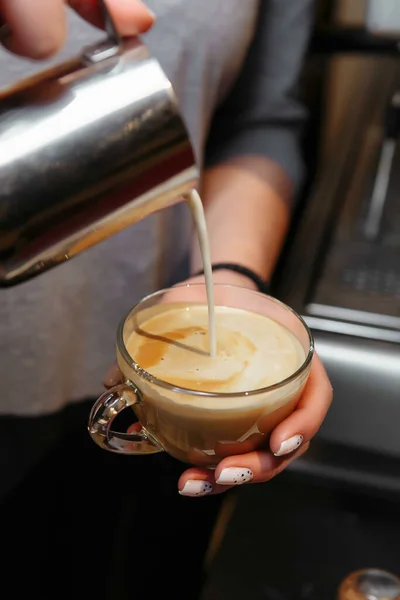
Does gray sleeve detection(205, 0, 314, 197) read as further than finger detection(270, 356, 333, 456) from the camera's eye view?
Yes

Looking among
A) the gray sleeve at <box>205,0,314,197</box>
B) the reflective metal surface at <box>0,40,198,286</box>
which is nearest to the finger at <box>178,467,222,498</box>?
the reflective metal surface at <box>0,40,198,286</box>

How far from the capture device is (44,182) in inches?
18.1

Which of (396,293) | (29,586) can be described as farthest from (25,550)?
(396,293)

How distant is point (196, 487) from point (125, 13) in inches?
15.9

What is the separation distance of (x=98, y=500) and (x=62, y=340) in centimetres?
33

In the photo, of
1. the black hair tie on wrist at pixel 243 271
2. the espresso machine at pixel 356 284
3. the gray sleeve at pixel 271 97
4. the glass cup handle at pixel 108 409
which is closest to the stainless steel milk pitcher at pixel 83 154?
the glass cup handle at pixel 108 409

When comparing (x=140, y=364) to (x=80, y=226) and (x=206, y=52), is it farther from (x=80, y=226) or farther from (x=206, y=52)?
(x=206, y=52)

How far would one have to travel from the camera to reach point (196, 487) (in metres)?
0.60

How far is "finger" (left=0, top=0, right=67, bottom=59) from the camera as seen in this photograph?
17.4 inches

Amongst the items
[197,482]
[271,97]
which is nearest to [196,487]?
[197,482]

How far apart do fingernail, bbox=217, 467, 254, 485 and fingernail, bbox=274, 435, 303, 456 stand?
0.03 metres

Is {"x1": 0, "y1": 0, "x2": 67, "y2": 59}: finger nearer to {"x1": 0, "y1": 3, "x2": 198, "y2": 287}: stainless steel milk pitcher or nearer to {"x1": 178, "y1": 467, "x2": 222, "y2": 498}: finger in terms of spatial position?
{"x1": 0, "y1": 3, "x2": 198, "y2": 287}: stainless steel milk pitcher

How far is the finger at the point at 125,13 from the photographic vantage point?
521mm

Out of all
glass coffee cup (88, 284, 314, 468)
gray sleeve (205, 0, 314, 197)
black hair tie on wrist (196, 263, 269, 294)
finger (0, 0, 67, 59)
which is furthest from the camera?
gray sleeve (205, 0, 314, 197)
